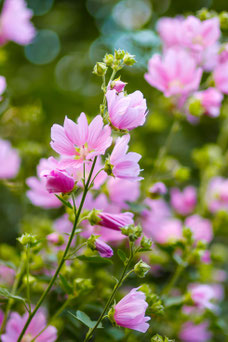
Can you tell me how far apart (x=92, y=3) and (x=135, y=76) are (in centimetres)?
69

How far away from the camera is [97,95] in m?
1.42

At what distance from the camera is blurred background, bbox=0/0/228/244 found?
1067 millimetres

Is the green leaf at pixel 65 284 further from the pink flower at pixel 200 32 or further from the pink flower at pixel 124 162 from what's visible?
the pink flower at pixel 200 32

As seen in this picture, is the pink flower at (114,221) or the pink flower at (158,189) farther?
the pink flower at (158,189)

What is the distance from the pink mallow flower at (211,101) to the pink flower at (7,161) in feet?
1.34

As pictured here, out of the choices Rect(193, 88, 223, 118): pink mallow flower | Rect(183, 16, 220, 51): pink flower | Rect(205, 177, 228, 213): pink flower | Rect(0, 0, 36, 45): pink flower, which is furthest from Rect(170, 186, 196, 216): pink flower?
Rect(0, 0, 36, 45): pink flower

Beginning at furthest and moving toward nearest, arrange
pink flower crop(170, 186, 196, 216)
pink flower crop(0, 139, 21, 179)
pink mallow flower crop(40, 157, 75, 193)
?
pink flower crop(170, 186, 196, 216) < pink flower crop(0, 139, 21, 179) < pink mallow flower crop(40, 157, 75, 193)

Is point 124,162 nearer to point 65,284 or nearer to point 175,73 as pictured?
point 65,284

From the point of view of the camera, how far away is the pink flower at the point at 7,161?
0.89 meters

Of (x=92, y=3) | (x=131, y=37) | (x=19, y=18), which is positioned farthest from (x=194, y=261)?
(x=92, y=3)

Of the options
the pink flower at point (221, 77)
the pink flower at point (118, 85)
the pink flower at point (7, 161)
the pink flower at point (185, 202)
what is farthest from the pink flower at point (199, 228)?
the pink flower at point (118, 85)

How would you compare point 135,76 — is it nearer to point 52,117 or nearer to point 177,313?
point 52,117

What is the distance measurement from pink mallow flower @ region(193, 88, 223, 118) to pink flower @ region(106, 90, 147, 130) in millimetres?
367

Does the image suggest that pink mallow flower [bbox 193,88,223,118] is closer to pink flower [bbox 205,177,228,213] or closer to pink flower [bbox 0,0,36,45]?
pink flower [bbox 205,177,228,213]
